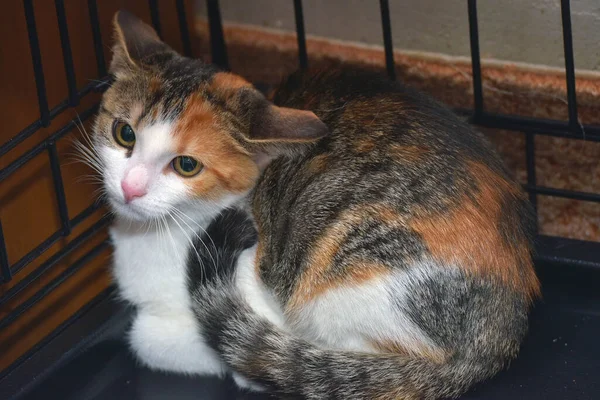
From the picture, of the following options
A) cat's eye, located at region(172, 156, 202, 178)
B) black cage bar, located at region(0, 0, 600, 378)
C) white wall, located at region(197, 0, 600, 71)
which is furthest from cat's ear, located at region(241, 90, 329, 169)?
white wall, located at region(197, 0, 600, 71)

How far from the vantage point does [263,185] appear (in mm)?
1736

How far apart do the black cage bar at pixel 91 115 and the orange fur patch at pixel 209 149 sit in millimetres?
260

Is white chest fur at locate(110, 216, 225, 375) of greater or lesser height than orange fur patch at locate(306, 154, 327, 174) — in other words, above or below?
below

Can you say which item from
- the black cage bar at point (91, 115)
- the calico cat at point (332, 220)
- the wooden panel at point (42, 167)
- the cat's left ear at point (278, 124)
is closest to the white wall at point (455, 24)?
the black cage bar at point (91, 115)

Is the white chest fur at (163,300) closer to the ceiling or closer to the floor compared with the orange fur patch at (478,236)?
closer to the floor

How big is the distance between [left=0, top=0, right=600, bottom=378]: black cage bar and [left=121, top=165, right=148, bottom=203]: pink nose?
0.25 metres

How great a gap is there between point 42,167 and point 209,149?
54cm

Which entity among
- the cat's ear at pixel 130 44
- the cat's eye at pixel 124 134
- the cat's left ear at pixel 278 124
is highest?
the cat's ear at pixel 130 44

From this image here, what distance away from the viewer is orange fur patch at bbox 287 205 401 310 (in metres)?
1.55

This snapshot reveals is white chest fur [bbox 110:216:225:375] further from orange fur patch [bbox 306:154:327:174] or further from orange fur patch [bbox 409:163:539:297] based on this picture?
orange fur patch [bbox 409:163:539:297]

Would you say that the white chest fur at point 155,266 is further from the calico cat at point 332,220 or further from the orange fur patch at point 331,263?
the orange fur patch at point 331,263

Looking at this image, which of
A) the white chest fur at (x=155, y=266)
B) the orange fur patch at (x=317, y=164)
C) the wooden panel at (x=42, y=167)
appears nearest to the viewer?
the orange fur patch at (x=317, y=164)

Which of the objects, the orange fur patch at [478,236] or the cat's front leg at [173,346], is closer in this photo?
the orange fur patch at [478,236]

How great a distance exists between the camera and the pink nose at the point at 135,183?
5.22 ft
